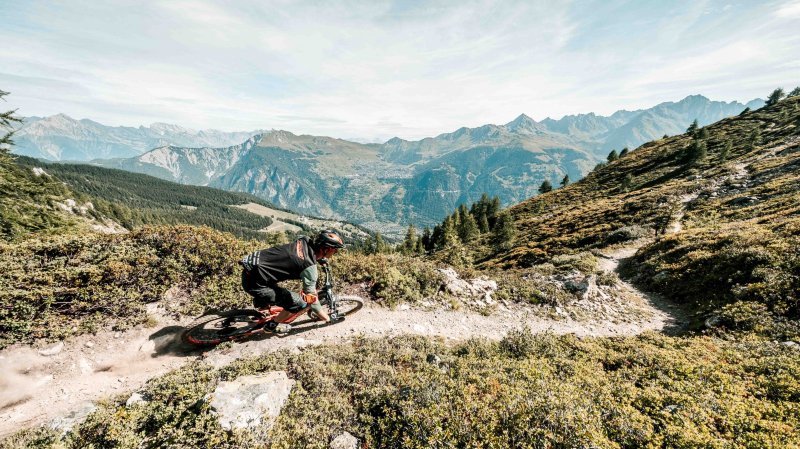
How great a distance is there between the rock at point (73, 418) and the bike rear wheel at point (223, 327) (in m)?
2.63

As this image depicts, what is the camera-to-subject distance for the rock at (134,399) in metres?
6.74

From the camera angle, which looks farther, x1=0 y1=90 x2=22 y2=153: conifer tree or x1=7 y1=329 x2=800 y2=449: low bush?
x1=0 y1=90 x2=22 y2=153: conifer tree

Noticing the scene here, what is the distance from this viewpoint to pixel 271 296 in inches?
355

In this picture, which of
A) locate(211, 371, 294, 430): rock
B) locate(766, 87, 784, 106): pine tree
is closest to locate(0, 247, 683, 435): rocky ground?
locate(211, 371, 294, 430): rock

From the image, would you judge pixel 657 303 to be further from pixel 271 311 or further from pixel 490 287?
pixel 271 311

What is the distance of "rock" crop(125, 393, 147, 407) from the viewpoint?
6742mm

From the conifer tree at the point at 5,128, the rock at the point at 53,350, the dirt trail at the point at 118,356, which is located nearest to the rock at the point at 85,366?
the dirt trail at the point at 118,356

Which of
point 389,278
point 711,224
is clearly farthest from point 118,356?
point 711,224

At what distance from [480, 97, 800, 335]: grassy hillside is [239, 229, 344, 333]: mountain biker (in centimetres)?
1694

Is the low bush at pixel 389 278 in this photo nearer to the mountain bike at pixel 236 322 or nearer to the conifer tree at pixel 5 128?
the mountain bike at pixel 236 322

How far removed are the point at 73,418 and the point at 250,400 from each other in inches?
157

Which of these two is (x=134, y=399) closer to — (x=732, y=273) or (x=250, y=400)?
(x=250, y=400)

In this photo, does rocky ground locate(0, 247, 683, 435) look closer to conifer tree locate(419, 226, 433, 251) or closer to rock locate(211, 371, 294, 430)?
rock locate(211, 371, 294, 430)

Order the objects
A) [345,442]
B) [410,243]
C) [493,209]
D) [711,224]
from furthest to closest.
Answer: [493,209]
[410,243]
[711,224]
[345,442]
